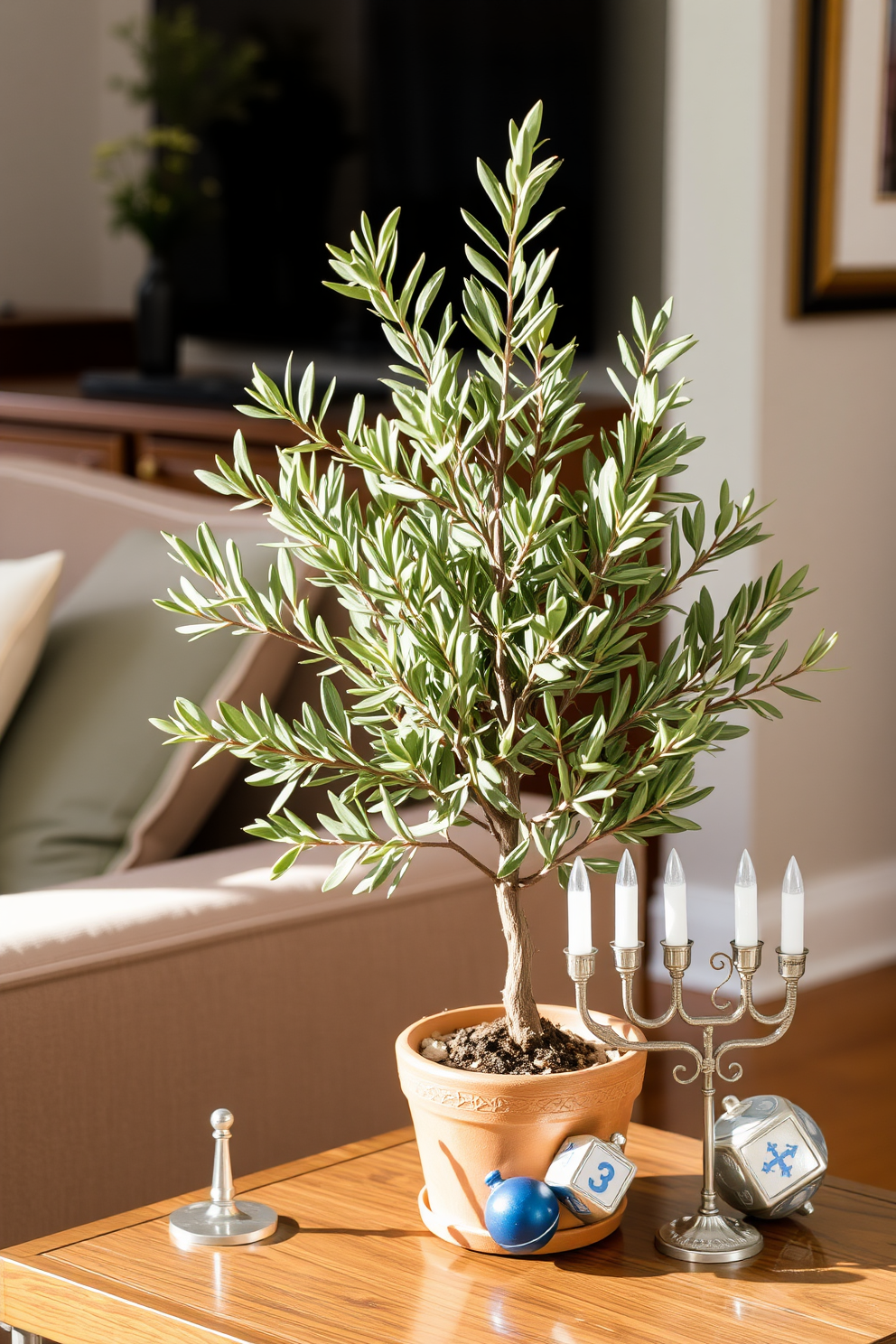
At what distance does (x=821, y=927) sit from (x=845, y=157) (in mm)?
1277

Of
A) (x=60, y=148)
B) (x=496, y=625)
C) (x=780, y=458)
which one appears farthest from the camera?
(x=60, y=148)

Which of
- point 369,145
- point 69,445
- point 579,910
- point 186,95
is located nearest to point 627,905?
point 579,910

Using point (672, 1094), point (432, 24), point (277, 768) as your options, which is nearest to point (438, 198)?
point (432, 24)

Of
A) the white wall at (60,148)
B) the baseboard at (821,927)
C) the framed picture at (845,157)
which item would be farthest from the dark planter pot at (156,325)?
the baseboard at (821,927)

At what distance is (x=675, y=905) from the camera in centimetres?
104

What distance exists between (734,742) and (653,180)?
116 cm

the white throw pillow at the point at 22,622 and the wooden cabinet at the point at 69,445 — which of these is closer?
the white throw pillow at the point at 22,622

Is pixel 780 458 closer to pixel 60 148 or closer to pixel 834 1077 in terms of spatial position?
pixel 834 1077

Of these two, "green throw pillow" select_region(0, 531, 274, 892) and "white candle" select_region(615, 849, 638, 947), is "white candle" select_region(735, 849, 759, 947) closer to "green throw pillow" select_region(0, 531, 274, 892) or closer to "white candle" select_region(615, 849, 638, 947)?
"white candle" select_region(615, 849, 638, 947)

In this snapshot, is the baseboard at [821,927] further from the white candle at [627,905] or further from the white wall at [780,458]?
the white candle at [627,905]

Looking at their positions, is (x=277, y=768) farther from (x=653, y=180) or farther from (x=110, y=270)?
(x=110, y=270)

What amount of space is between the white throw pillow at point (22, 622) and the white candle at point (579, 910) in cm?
99

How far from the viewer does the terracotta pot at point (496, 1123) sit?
1.06 metres

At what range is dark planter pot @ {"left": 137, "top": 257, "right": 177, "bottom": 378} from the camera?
12.0 ft
